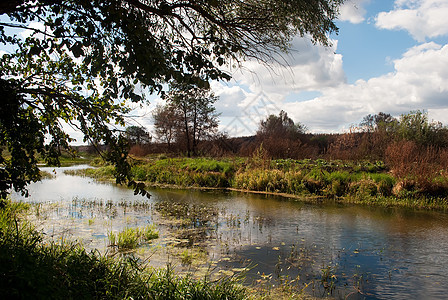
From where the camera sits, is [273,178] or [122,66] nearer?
[122,66]

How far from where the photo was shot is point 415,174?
12.3m

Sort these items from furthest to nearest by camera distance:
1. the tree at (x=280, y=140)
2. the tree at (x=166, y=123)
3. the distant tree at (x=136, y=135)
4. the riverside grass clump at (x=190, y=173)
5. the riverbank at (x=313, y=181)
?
the tree at (x=166, y=123), the tree at (x=280, y=140), the riverside grass clump at (x=190, y=173), the riverbank at (x=313, y=181), the distant tree at (x=136, y=135)

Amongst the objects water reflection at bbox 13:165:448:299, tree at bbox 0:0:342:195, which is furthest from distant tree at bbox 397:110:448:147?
tree at bbox 0:0:342:195

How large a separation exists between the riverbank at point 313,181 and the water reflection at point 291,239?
144cm

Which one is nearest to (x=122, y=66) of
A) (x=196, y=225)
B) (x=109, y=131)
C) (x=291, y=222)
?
(x=109, y=131)

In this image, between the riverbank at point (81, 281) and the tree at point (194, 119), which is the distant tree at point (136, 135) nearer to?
the riverbank at point (81, 281)

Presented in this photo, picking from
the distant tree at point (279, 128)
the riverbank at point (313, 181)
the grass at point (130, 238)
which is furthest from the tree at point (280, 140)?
the grass at point (130, 238)

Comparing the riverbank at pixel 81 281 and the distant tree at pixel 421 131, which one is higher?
the distant tree at pixel 421 131

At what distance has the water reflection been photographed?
17.3 ft

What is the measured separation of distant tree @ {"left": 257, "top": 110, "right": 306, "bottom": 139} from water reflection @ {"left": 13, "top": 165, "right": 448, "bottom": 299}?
42.7 ft

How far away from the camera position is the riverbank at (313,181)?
12.1 meters

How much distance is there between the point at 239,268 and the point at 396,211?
752 centimetres

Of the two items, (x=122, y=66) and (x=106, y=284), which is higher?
(x=122, y=66)

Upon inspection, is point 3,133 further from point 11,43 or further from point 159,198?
point 159,198
